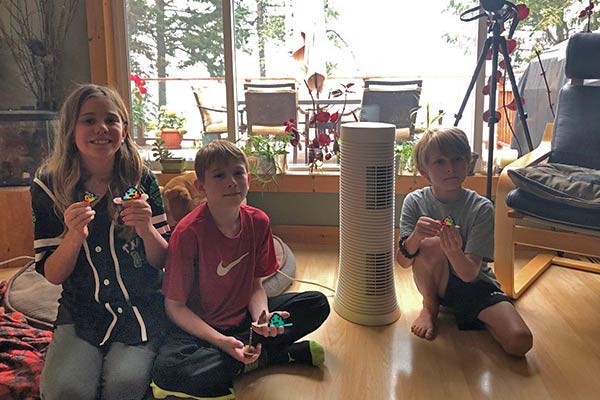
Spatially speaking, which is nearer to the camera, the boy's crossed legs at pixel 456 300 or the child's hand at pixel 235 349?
the child's hand at pixel 235 349

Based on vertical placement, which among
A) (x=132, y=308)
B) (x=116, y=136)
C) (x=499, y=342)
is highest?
(x=116, y=136)

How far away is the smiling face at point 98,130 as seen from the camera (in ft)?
4.70

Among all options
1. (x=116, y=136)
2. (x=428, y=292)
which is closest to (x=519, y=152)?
(x=428, y=292)

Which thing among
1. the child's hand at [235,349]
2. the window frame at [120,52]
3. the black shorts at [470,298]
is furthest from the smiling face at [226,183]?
the window frame at [120,52]

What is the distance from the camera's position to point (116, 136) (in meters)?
1.46

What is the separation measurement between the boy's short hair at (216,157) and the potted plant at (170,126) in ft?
5.92

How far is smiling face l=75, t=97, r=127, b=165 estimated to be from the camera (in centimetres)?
143

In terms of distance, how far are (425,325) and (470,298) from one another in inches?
7.2

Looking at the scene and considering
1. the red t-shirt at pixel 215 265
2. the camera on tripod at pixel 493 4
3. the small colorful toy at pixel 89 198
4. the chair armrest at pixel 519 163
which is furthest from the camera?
the camera on tripod at pixel 493 4

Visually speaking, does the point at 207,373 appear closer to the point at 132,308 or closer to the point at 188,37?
the point at 132,308

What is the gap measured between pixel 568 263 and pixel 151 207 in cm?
193

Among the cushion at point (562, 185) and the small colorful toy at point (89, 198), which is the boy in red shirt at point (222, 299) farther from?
the cushion at point (562, 185)

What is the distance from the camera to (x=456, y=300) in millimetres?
1910

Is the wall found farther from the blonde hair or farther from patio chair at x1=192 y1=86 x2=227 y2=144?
the blonde hair
